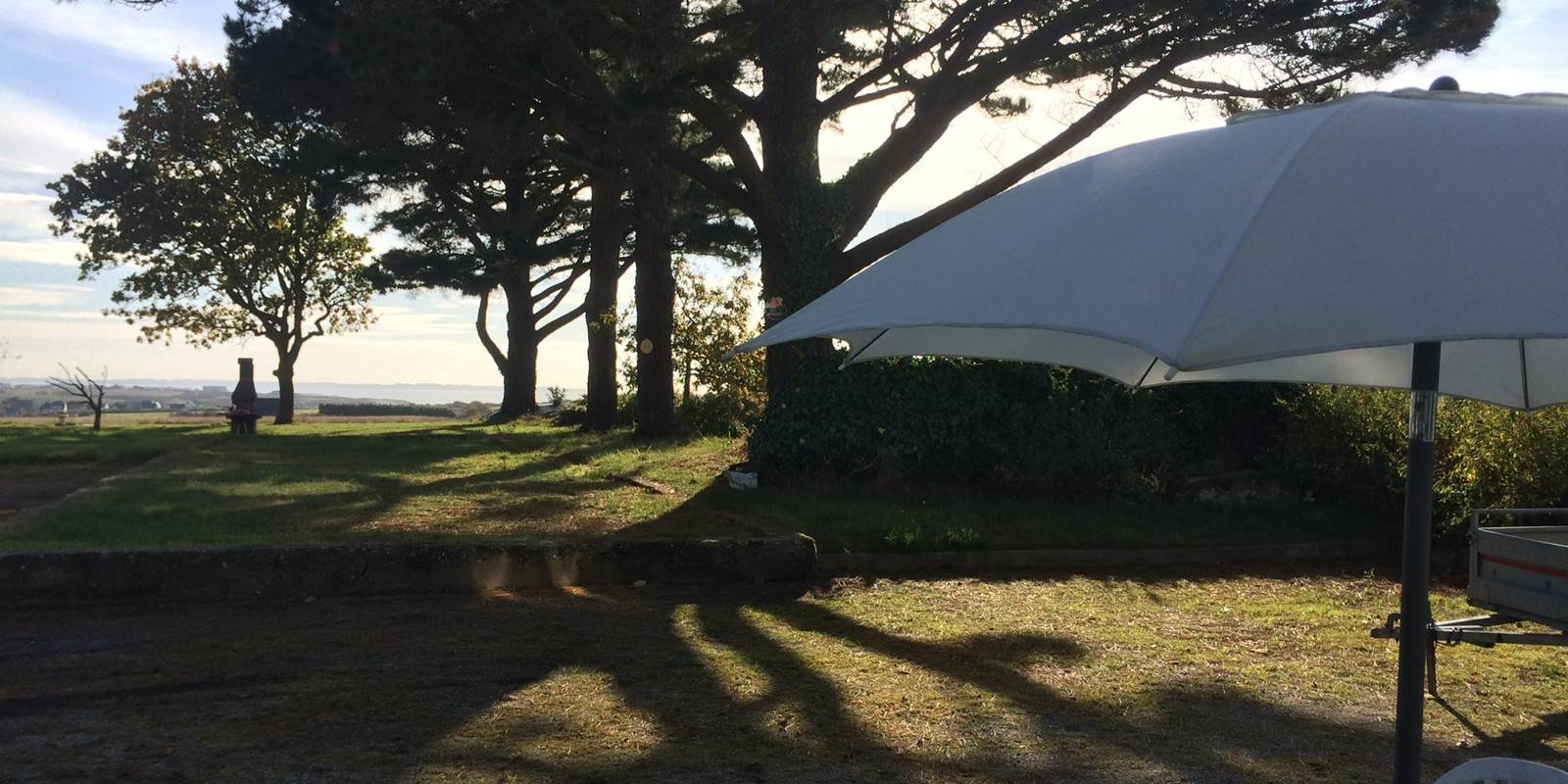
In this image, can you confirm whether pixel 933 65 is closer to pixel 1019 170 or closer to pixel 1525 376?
pixel 1019 170

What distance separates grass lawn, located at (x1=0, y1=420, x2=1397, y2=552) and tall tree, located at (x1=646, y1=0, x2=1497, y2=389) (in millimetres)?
2856

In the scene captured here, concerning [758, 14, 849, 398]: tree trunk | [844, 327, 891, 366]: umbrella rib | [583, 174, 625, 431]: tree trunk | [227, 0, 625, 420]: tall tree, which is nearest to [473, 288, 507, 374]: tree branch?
[227, 0, 625, 420]: tall tree

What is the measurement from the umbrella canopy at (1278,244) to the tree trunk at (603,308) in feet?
63.5

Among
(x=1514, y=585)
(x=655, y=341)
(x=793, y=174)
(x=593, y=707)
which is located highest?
(x=793, y=174)

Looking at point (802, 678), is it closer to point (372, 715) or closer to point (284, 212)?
point (372, 715)

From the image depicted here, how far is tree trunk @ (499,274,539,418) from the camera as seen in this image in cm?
3152

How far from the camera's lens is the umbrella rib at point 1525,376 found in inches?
169

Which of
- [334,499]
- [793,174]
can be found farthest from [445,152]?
[334,499]

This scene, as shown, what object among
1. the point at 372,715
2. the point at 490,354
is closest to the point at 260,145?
the point at 490,354

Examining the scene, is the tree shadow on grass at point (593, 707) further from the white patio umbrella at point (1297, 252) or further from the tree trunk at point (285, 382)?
the tree trunk at point (285, 382)

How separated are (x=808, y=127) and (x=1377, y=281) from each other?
45.0 feet

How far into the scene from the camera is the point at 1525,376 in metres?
4.32

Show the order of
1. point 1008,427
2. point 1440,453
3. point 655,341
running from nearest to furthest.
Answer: point 1440,453 → point 1008,427 → point 655,341

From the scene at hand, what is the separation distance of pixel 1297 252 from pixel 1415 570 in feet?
4.00
